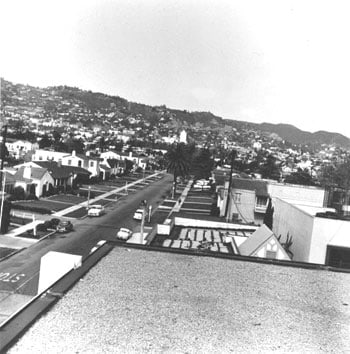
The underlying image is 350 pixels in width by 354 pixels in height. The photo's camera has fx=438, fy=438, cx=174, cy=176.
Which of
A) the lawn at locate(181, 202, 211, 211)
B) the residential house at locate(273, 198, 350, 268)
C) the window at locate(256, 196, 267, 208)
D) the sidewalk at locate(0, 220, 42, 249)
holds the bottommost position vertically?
the lawn at locate(181, 202, 211, 211)

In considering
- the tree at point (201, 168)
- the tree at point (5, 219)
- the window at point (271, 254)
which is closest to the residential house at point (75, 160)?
the tree at point (201, 168)

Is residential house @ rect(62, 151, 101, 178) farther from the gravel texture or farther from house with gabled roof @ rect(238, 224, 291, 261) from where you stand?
the gravel texture

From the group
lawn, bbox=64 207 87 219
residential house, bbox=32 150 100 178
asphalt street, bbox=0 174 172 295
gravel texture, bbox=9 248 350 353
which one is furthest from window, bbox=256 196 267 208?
gravel texture, bbox=9 248 350 353

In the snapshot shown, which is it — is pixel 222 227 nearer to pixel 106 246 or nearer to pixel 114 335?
pixel 106 246

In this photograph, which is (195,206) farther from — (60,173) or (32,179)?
(32,179)

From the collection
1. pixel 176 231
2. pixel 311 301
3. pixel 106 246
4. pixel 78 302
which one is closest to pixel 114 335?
pixel 78 302

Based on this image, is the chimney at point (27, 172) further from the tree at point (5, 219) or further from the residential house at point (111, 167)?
the residential house at point (111, 167)

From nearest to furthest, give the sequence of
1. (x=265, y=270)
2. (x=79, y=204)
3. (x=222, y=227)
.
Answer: (x=265, y=270)
(x=222, y=227)
(x=79, y=204)
